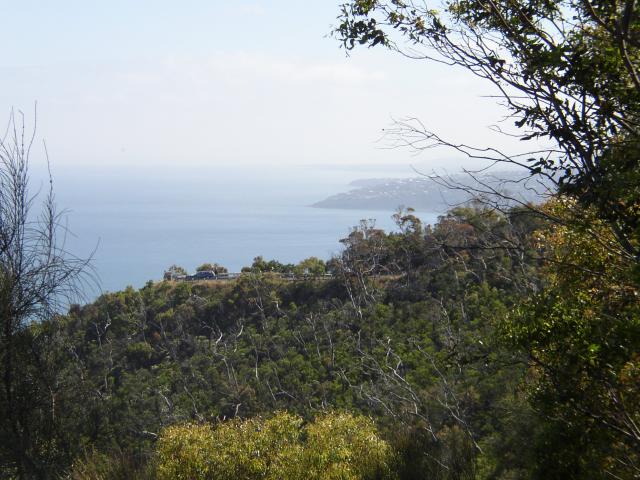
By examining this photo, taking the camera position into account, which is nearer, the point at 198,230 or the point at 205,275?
the point at 205,275

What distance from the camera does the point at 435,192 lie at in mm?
14766

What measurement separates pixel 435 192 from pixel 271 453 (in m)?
9.23

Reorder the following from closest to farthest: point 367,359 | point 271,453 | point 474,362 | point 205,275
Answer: point 474,362, point 271,453, point 367,359, point 205,275

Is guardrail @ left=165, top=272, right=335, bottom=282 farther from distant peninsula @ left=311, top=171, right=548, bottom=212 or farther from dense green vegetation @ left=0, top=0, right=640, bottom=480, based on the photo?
dense green vegetation @ left=0, top=0, right=640, bottom=480

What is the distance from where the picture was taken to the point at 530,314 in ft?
12.5

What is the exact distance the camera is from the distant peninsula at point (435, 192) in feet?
12.7

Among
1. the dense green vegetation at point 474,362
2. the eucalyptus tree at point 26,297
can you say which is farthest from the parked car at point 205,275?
the eucalyptus tree at point 26,297

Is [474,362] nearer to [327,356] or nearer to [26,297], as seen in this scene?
[26,297]

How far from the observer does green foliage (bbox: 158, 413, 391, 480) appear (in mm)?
6328

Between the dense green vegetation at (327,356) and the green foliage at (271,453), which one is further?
the green foliage at (271,453)

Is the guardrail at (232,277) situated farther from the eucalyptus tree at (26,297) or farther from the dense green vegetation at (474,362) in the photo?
the eucalyptus tree at (26,297)

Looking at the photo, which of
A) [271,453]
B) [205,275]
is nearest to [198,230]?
[205,275]

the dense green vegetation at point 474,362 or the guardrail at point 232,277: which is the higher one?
the dense green vegetation at point 474,362

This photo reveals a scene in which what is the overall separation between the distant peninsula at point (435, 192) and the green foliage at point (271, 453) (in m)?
2.67
